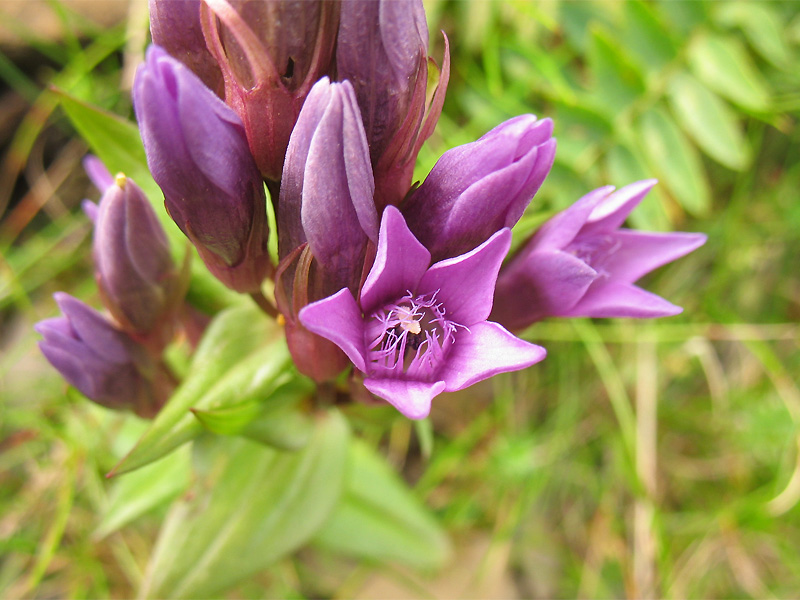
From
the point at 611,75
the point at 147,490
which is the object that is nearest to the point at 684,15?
the point at 611,75

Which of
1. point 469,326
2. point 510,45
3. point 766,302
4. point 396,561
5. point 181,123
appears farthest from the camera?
point 766,302

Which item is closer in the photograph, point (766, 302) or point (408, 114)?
point (408, 114)

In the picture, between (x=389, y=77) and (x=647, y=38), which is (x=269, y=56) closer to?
(x=389, y=77)

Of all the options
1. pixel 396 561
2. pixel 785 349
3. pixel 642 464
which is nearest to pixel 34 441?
pixel 396 561

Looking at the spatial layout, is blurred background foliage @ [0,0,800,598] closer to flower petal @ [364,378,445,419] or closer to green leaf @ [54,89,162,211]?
green leaf @ [54,89,162,211]

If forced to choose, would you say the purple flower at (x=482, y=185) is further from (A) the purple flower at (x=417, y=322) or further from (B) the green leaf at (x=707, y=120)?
(B) the green leaf at (x=707, y=120)

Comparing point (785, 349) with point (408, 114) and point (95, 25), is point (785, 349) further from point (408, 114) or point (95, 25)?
point (95, 25)
